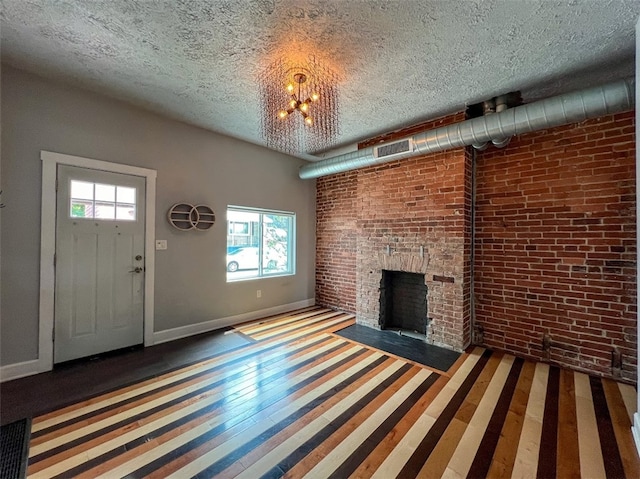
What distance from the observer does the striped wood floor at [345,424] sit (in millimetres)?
1544

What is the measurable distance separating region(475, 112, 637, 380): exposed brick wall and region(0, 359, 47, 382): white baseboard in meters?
4.75

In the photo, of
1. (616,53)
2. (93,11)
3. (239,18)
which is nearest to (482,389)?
(616,53)

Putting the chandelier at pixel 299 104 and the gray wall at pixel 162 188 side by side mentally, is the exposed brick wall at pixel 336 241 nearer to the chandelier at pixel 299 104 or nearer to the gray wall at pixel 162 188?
the gray wall at pixel 162 188

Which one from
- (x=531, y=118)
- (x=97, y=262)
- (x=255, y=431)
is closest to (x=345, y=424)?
(x=255, y=431)

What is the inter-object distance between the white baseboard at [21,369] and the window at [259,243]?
2.10 meters

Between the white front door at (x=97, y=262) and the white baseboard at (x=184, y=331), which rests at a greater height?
the white front door at (x=97, y=262)

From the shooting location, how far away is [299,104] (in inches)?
92.2

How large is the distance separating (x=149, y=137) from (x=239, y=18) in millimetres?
2131

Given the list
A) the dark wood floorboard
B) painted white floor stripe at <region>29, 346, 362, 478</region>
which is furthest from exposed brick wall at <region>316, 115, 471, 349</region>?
the dark wood floorboard

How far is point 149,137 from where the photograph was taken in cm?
323

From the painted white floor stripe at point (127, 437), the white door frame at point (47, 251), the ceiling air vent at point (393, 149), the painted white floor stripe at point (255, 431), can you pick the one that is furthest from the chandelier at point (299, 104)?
the painted white floor stripe at point (127, 437)

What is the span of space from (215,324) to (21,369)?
6.11 ft

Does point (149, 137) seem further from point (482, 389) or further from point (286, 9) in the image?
point (482, 389)

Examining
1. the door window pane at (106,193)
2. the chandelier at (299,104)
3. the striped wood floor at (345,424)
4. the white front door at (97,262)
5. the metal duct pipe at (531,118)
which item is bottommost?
the striped wood floor at (345,424)
